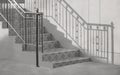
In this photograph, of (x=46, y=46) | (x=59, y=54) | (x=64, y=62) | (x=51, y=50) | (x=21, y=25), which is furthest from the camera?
(x=21, y=25)

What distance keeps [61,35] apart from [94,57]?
1.29 metres

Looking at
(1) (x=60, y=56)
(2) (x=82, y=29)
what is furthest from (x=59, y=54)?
(2) (x=82, y=29)

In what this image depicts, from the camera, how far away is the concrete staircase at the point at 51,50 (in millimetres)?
7395

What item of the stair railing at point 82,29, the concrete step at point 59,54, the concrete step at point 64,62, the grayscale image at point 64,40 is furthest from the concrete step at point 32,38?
the concrete step at point 64,62

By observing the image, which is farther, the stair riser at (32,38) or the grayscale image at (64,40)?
the stair riser at (32,38)

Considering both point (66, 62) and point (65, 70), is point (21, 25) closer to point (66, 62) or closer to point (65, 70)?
point (66, 62)

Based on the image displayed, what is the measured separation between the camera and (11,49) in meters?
8.09

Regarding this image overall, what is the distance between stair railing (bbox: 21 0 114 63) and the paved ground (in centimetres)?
52

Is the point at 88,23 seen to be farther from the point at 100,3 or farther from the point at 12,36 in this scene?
the point at 12,36

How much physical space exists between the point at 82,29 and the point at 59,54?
110 centimetres

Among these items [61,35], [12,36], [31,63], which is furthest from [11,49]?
[61,35]

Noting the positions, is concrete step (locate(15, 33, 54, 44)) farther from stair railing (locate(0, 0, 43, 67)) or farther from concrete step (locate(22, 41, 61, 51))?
concrete step (locate(22, 41, 61, 51))

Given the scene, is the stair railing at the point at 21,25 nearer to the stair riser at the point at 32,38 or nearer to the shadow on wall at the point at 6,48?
the stair riser at the point at 32,38

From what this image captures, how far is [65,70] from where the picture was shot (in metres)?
6.92
